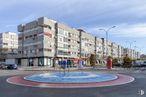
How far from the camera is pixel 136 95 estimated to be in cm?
1606

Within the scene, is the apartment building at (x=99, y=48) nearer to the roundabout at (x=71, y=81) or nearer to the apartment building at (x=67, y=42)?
the apartment building at (x=67, y=42)

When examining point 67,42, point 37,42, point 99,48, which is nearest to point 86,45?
point 99,48

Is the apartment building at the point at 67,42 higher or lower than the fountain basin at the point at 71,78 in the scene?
higher

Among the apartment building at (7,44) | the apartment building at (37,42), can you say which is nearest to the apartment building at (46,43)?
the apartment building at (37,42)

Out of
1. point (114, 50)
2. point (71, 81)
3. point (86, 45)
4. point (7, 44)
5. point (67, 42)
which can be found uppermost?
point (7, 44)

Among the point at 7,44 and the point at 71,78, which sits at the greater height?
the point at 7,44

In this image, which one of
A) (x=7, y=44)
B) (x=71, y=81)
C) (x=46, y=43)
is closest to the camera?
(x=71, y=81)

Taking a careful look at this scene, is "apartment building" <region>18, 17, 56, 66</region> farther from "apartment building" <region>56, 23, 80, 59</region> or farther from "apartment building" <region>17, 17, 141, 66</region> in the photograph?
"apartment building" <region>56, 23, 80, 59</region>

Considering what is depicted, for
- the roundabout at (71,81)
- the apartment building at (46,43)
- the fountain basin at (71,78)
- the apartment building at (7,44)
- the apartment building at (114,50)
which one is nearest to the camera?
the roundabout at (71,81)

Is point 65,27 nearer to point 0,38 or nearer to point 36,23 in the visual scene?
point 36,23

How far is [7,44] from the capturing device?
446 feet

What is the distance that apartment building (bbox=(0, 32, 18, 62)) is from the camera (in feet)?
392

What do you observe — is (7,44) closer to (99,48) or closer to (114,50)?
(99,48)

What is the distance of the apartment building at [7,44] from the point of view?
119 m
